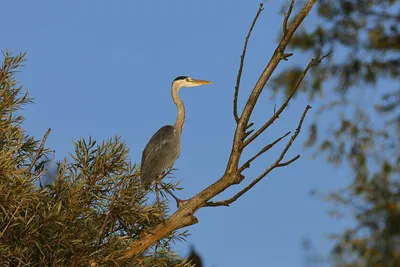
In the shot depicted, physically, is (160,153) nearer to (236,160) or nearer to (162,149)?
(162,149)

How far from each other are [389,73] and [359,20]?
1.43 metres

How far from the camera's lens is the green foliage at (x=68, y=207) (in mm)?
5984

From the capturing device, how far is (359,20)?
17406 mm

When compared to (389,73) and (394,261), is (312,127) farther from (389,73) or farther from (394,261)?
(394,261)

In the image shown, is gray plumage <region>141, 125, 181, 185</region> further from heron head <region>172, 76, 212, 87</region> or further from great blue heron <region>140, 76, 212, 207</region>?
heron head <region>172, 76, 212, 87</region>

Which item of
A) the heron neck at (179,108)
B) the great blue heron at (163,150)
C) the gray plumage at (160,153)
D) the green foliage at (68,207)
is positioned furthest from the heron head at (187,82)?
the green foliage at (68,207)

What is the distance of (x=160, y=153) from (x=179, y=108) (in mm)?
1507

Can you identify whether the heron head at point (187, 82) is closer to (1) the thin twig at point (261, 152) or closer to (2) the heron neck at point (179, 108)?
(2) the heron neck at point (179, 108)

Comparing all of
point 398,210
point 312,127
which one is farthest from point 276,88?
point 398,210

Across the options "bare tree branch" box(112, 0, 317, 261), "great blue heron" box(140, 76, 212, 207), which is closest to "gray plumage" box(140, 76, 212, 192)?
"great blue heron" box(140, 76, 212, 207)

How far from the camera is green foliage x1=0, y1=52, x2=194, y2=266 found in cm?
598

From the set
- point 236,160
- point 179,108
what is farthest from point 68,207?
point 179,108

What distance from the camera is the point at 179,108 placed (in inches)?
374

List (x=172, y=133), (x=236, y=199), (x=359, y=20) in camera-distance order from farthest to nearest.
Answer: (x=359, y=20) → (x=172, y=133) → (x=236, y=199)
